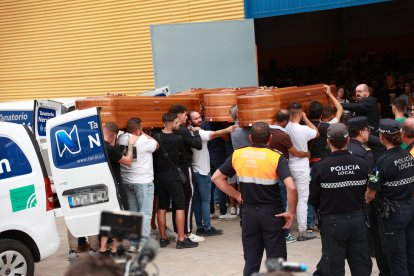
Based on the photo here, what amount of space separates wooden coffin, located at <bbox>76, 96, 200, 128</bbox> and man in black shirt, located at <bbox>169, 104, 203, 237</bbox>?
365 millimetres

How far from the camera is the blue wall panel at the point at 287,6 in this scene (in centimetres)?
1237

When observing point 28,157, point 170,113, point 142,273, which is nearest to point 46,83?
point 170,113

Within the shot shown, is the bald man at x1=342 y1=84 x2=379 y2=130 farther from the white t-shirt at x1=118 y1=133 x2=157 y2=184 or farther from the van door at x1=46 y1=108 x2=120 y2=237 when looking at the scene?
the van door at x1=46 y1=108 x2=120 y2=237

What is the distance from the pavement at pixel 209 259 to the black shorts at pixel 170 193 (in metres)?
0.62

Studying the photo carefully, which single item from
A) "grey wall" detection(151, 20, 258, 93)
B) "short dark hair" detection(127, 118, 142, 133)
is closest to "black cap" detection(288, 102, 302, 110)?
"short dark hair" detection(127, 118, 142, 133)

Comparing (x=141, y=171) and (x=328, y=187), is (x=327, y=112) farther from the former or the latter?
(x=328, y=187)

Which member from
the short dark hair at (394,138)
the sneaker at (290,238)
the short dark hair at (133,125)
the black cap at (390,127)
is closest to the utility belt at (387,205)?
the short dark hair at (394,138)

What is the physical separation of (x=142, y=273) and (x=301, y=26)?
21202 mm

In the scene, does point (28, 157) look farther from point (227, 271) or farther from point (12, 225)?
point (227, 271)

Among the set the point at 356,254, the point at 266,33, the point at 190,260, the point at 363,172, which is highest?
the point at 266,33

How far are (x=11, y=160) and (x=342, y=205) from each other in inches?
147

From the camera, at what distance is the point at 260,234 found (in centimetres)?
696

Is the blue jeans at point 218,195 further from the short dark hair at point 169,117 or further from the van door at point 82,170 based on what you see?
the van door at point 82,170

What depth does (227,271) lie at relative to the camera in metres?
8.46
